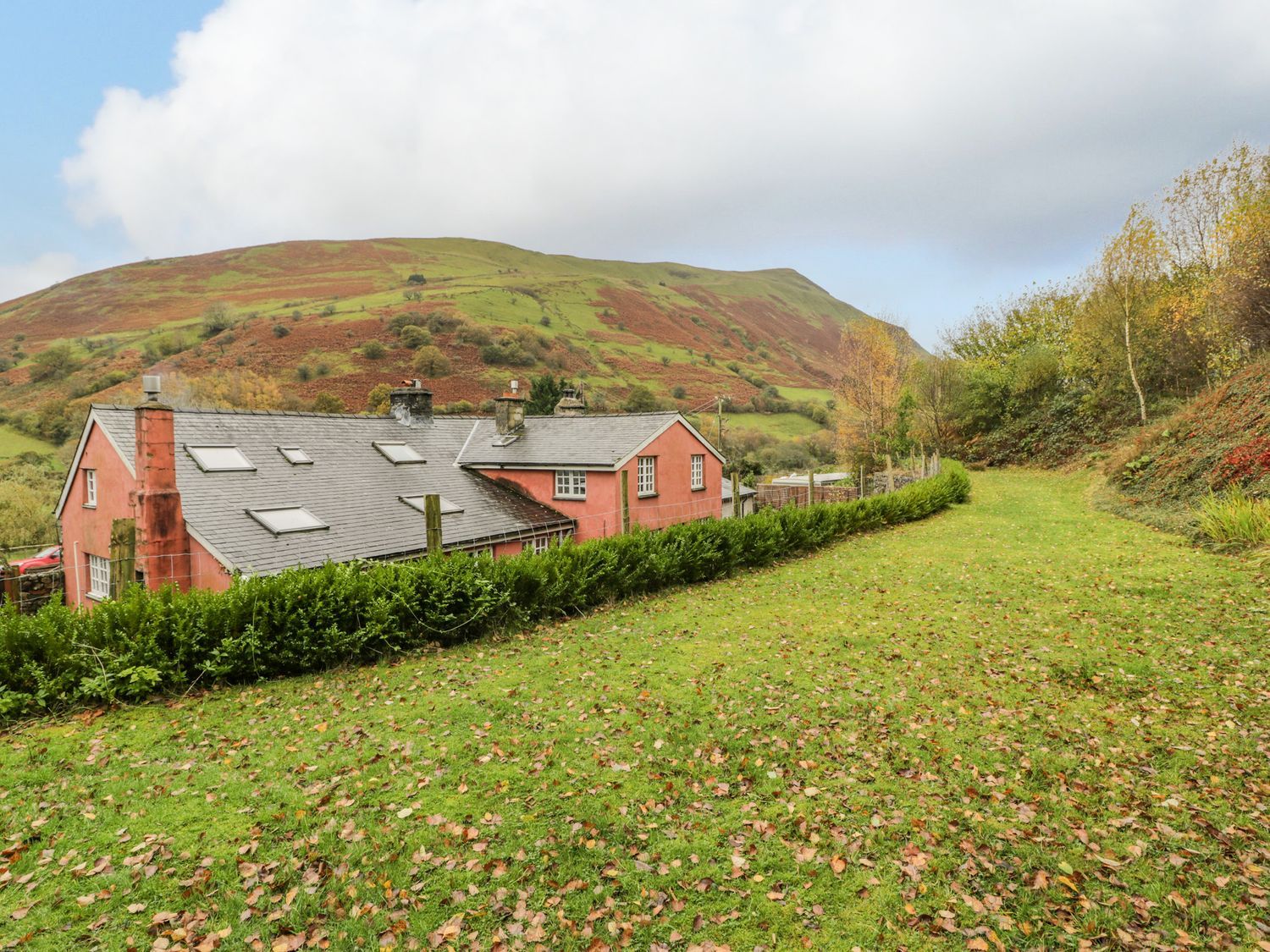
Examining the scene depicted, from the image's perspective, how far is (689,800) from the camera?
6.06m

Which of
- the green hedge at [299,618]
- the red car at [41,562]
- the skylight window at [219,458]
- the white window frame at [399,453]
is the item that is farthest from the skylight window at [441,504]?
the red car at [41,562]

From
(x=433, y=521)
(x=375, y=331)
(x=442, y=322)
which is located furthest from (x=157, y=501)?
(x=442, y=322)

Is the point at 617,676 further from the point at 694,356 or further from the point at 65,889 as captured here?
the point at 694,356

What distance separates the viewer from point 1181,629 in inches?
392

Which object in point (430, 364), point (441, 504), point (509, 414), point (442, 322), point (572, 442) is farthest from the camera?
point (442, 322)

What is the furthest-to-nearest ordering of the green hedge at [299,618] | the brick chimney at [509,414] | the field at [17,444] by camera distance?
the field at [17,444] → the brick chimney at [509,414] → the green hedge at [299,618]

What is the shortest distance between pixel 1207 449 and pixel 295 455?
2936 centimetres

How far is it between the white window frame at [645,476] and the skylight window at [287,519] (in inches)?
439

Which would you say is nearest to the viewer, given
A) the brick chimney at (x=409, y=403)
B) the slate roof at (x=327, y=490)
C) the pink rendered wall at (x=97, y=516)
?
the pink rendered wall at (x=97, y=516)

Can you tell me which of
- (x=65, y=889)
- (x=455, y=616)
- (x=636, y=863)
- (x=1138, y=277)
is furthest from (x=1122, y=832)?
(x=1138, y=277)

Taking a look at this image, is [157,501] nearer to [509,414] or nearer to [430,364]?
[509,414]

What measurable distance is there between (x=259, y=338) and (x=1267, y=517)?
77293 millimetres

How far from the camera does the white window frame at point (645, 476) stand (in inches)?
924

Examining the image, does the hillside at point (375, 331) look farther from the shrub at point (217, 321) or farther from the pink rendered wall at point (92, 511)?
the pink rendered wall at point (92, 511)
